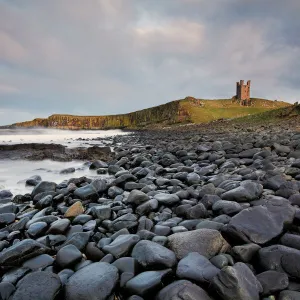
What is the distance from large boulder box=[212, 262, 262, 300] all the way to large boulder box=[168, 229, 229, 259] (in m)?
0.48

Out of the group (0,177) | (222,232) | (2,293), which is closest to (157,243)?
(222,232)

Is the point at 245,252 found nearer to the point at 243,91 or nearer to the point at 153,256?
the point at 153,256

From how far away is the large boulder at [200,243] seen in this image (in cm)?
246

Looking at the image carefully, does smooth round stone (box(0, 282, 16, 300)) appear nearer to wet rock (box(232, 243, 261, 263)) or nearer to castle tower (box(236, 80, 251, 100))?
wet rock (box(232, 243, 261, 263))

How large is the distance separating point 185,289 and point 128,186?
327cm

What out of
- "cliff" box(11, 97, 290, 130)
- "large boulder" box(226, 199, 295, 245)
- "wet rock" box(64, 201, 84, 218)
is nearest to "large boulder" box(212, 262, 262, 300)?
"large boulder" box(226, 199, 295, 245)

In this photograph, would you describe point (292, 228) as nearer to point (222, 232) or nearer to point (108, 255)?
point (222, 232)

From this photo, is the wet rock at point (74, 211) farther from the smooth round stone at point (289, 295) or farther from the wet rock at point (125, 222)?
the smooth round stone at point (289, 295)

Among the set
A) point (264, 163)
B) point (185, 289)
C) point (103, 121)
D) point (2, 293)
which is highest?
point (103, 121)

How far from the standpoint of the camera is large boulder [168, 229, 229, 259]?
97.0 inches

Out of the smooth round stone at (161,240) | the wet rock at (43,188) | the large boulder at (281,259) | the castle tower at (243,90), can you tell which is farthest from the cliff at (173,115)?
the large boulder at (281,259)

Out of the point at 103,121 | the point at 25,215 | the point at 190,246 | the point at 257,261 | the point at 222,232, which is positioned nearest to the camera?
the point at 257,261

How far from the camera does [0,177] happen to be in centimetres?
775

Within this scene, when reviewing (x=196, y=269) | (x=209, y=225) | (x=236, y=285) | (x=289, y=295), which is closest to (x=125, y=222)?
(x=209, y=225)
